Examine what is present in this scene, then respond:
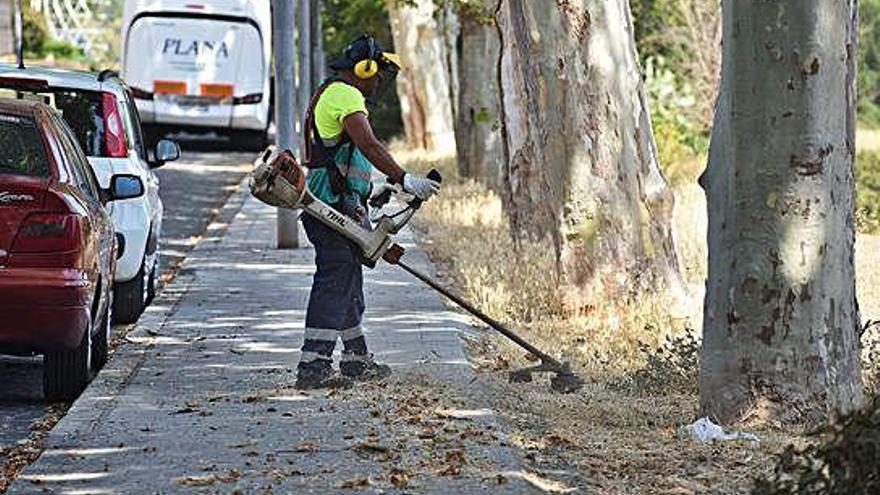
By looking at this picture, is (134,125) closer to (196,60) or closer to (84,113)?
(84,113)

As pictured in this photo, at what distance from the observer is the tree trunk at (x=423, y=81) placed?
36.3 metres

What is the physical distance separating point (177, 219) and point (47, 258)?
1405 cm

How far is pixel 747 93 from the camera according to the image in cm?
936

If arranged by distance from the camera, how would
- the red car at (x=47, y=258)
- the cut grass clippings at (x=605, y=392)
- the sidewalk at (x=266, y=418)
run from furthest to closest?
the red car at (x=47, y=258), the cut grass clippings at (x=605, y=392), the sidewalk at (x=266, y=418)

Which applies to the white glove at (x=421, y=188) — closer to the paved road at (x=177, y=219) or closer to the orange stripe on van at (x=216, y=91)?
the paved road at (x=177, y=219)

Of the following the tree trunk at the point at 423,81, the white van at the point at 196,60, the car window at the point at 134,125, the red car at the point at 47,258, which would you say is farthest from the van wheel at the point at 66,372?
the tree trunk at the point at 423,81

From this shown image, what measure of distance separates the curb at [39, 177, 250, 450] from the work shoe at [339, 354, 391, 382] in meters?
1.18

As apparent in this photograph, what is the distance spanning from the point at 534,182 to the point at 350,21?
21695mm

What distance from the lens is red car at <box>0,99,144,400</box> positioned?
34.4 feet

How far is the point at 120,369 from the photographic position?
1166cm

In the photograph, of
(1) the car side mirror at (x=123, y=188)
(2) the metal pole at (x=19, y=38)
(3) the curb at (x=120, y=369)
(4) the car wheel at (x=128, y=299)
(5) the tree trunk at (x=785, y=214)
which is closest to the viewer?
(5) the tree trunk at (x=785, y=214)

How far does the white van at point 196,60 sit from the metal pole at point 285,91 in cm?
1591

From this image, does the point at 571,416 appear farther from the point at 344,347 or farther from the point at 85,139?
the point at 85,139

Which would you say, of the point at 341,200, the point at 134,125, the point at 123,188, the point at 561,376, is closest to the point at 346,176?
the point at 341,200
